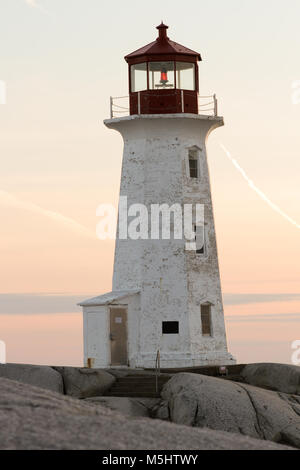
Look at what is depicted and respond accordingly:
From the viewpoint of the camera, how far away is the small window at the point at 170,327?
3050cm

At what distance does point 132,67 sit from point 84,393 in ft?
37.4

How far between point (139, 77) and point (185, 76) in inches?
60.0

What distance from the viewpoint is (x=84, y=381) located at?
87.0 ft

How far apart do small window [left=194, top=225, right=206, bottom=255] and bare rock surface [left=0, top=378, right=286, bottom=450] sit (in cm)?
1456

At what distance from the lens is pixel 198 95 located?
32.0 metres

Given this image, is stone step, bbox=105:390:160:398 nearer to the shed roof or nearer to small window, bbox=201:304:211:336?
the shed roof

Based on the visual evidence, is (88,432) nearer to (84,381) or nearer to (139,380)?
(84,381)

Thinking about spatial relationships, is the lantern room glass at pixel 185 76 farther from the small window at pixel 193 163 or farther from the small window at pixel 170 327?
the small window at pixel 170 327

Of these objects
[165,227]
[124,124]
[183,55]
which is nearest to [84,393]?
[165,227]

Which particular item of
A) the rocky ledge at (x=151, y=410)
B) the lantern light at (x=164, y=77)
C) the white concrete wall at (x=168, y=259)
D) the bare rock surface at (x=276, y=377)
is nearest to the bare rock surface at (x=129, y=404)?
the rocky ledge at (x=151, y=410)

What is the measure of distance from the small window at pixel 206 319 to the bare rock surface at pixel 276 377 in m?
2.89

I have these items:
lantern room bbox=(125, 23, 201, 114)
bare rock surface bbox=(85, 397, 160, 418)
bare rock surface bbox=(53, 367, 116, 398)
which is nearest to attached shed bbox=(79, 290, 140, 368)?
bare rock surface bbox=(53, 367, 116, 398)

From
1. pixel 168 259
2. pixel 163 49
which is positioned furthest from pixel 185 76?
pixel 168 259

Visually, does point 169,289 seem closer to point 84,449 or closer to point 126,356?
point 126,356
